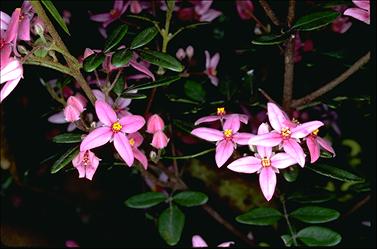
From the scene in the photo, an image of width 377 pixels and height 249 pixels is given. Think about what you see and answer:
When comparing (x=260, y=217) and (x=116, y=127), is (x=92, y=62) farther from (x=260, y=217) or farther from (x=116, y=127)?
(x=260, y=217)

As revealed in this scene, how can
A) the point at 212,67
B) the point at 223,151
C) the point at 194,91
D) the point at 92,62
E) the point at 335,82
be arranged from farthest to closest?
1. the point at 212,67
2. the point at 194,91
3. the point at 335,82
4. the point at 223,151
5. the point at 92,62

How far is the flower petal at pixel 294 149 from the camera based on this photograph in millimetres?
1021

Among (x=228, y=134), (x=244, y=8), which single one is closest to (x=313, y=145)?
(x=228, y=134)

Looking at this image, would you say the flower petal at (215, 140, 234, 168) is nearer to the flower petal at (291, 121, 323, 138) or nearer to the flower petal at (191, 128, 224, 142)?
the flower petal at (191, 128, 224, 142)

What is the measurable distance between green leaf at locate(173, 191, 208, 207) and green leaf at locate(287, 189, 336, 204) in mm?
219

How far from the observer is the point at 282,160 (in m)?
1.07

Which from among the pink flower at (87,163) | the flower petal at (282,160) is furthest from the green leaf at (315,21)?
the pink flower at (87,163)

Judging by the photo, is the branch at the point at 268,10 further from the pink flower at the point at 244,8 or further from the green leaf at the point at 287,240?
the green leaf at the point at 287,240

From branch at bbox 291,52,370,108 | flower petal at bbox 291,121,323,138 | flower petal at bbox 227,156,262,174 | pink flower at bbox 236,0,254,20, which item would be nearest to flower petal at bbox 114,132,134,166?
flower petal at bbox 227,156,262,174

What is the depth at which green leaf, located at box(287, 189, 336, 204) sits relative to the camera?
4.22ft

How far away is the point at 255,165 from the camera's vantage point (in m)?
1.09

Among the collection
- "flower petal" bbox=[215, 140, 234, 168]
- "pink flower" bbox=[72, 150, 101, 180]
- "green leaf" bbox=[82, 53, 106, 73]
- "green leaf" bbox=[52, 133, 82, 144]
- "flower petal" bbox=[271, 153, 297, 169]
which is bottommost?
"flower petal" bbox=[271, 153, 297, 169]

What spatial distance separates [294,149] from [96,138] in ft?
1.23

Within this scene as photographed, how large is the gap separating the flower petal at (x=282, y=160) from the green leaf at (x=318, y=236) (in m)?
0.27
